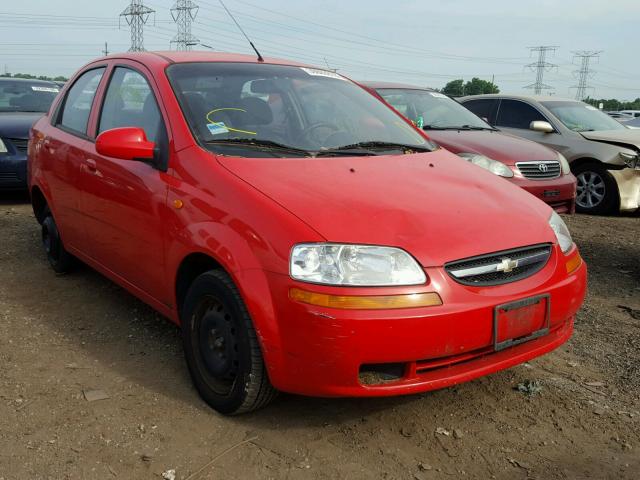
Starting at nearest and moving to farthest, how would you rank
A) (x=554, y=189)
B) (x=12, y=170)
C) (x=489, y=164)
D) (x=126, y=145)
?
(x=126, y=145), (x=489, y=164), (x=554, y=189), (x=12, y=170)

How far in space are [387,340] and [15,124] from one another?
22.6ft

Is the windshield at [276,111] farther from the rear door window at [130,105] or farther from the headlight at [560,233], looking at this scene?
the headlight at [560,233]

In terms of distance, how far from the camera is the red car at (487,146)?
6449mm

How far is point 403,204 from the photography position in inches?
105

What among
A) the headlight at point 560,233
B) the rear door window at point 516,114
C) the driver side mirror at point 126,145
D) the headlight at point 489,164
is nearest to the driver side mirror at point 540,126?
the rear door window at point 516,114

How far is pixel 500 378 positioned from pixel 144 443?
175 cm

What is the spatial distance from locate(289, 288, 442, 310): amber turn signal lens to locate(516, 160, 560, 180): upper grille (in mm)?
4584

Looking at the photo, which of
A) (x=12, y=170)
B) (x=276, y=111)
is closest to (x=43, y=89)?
(x=12, y=170)

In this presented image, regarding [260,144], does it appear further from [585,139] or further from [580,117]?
[580,117]

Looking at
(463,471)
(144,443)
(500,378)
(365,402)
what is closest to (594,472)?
(463,471)

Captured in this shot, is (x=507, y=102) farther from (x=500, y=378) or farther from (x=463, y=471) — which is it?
(x=463, y=471)

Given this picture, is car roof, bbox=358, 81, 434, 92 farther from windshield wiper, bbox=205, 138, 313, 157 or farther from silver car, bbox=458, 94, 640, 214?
windshield wiper, bbox=205, 138, 313, 157

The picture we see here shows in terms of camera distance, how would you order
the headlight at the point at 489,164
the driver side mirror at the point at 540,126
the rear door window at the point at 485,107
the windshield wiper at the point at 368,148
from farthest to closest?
the rear door window at the point at 485,107
the driver side mirror at the point at 540,126
the headlight at the point at 489,164
the windshield wiper at the point at 368,148

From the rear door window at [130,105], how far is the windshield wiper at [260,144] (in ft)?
1.27
